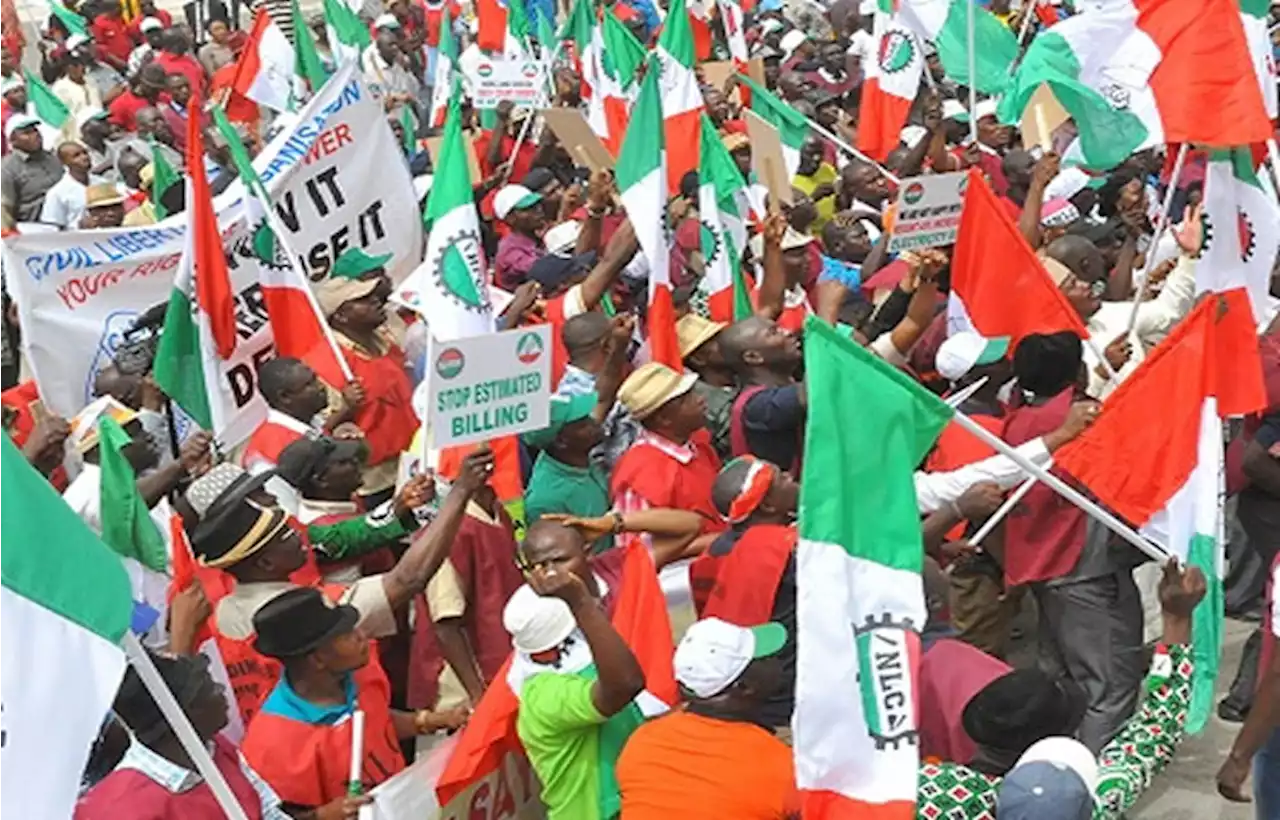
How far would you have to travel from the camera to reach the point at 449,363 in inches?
212

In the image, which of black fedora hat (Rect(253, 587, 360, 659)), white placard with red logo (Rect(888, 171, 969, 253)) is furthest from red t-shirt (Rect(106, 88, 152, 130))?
black fedora hat (Rect(253, 587, 360, 659))

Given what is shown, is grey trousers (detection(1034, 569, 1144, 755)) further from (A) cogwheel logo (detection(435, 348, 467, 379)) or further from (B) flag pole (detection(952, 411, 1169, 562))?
(A) cogwheel logo (detection(435, 348, 467, 379))

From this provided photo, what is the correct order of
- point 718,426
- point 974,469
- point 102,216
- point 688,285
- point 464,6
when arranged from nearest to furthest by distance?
1. point 974,469
2. point 718,426
3. point 688,285
4. point 102,216
5. point 464,6

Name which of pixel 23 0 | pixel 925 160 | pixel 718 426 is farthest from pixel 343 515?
pixel 23 0

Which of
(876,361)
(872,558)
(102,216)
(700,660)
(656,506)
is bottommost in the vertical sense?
(102,216)

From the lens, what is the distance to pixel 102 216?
10.7 m

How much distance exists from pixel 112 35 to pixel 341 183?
42.3 feet

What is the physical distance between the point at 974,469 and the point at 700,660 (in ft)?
6.37

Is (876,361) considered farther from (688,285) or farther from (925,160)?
(925,160)

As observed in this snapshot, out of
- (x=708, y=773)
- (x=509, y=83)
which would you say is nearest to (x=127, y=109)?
(x=509, y=83)

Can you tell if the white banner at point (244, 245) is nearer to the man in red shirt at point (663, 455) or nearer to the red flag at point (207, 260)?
the red flag at point (207, 260)

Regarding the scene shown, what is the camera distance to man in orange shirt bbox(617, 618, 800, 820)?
416 centimetres

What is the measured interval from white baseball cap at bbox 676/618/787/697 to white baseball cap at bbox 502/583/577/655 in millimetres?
423

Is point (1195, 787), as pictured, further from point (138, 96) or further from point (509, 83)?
point (138, 96)
